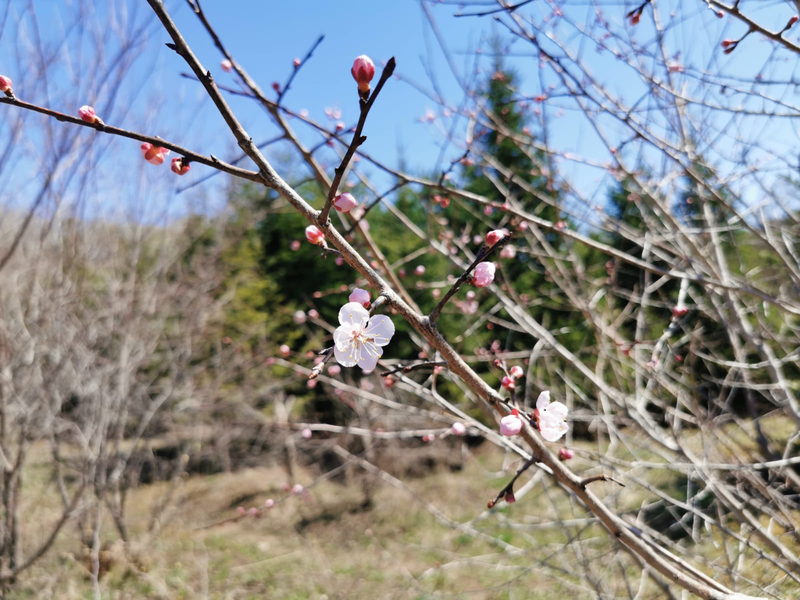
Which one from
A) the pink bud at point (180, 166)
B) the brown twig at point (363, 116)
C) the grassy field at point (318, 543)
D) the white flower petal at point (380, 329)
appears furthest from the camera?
the grassy field at point (318, 543)

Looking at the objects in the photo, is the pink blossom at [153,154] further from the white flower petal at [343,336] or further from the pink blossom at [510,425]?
the pink blossom at [510,425]

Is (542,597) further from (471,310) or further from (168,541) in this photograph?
(168,541)

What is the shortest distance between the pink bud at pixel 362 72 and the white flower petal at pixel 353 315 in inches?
12.8

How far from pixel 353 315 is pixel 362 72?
15.2 inches

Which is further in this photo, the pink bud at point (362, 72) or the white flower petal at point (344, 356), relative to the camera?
the white flower petal at point (344, 356)

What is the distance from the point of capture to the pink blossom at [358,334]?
80 centimetres

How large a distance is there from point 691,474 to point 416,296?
18.0ft

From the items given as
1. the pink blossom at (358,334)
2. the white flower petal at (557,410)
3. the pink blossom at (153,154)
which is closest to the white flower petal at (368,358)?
the pink blossom at (358,334)

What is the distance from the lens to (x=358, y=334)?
867 millimetres

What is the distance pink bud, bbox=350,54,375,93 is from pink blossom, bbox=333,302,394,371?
1.07ft

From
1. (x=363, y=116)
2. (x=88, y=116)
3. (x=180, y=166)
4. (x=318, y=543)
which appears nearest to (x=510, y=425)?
(x=363, y=116)

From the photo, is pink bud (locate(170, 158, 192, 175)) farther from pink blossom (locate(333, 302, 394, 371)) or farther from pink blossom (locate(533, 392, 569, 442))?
pink blossom (locate(533, 392, 569, 442))

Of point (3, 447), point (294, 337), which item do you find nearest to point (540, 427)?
point (3, 447)

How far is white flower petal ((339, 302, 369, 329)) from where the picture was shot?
0.79 m
